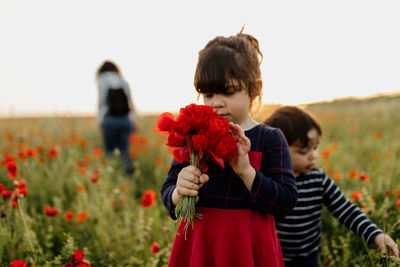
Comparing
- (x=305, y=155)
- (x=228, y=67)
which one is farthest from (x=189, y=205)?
(x=305, y=155)

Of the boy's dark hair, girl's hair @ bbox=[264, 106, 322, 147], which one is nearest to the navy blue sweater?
girl's hair @ bbox=[264, 106, 322, 147]

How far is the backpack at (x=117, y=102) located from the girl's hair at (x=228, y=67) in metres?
3.57

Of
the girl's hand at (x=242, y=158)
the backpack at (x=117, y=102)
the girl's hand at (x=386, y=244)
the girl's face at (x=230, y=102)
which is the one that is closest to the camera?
the girl's hand at (x=242, y=158)

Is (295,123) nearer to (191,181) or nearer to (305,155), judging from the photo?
(305,155)

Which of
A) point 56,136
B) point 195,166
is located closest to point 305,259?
point 195,166

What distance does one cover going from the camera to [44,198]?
281cm

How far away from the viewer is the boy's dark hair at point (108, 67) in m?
4.88

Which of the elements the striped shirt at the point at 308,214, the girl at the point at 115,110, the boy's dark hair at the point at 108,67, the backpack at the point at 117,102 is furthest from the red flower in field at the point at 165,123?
the boy's dark hair at the point at 108,67

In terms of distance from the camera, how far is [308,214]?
5.64 ft

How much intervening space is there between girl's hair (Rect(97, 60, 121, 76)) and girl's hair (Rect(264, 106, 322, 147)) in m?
3.73

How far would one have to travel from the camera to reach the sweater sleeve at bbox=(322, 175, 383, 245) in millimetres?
1577

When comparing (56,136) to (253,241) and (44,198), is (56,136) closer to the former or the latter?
(44,198)

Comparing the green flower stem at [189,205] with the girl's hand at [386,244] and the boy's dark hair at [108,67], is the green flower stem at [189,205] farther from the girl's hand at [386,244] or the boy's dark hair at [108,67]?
the boy's dark hair at [108,67]

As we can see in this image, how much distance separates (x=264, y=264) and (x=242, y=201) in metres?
0.26
